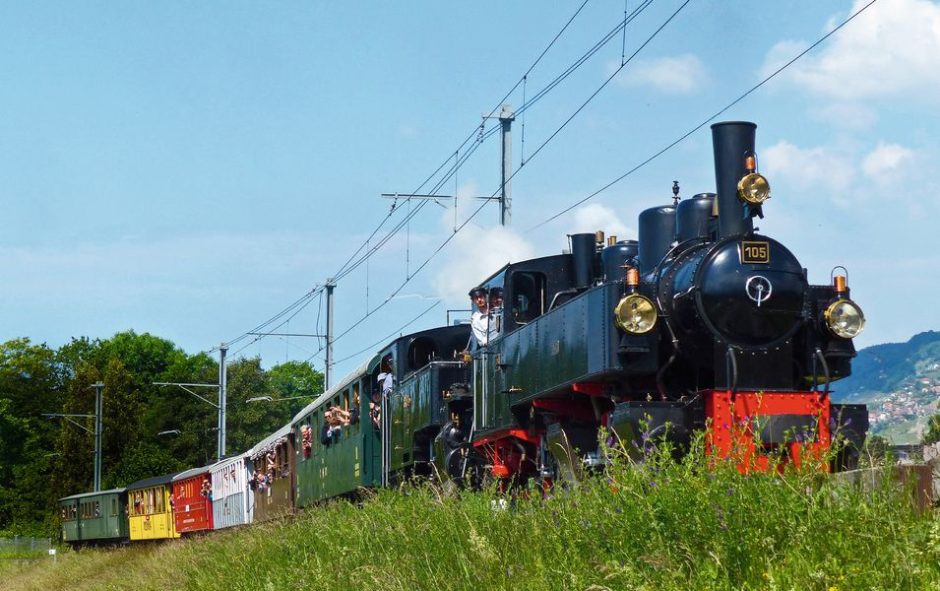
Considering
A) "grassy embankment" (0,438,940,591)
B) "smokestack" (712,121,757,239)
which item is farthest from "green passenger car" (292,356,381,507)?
"grassy embankment" (0,438,940,591)

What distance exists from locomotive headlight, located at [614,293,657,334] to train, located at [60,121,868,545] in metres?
0.02

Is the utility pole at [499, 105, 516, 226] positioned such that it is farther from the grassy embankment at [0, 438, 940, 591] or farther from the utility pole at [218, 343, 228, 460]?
the utility pole at [218, 343, 228, 460]

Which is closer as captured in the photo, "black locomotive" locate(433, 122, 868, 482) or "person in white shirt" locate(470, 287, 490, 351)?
"black locomotive" locate(433, 122, 868, 482)

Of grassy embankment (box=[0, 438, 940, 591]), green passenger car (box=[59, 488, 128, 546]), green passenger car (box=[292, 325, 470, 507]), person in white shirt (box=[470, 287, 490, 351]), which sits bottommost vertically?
green passenger car (box=[59, 488, 128, 546])

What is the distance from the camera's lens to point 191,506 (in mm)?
42062

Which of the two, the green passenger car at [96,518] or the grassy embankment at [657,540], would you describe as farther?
the green passenger car at [96,518]

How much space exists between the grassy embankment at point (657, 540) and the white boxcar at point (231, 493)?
24.5 metres

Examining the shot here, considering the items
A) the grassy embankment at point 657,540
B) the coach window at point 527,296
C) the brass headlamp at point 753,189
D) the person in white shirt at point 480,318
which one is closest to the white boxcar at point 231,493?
the person in white shirt at point 480,318

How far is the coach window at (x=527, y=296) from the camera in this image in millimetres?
13984

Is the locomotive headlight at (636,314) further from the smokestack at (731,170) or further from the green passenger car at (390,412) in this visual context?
the green passenger car at (390,412)

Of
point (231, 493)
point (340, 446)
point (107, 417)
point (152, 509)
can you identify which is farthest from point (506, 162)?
point (107, 417)

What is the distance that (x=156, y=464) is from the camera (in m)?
70.7

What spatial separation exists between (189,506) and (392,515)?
110 ft

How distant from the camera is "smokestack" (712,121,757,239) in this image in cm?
1162
